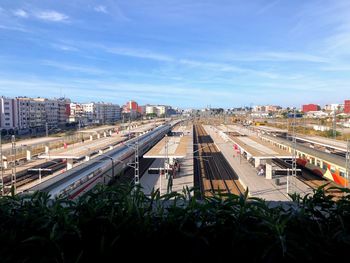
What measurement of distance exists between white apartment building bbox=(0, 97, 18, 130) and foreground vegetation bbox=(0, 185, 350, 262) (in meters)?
44.3

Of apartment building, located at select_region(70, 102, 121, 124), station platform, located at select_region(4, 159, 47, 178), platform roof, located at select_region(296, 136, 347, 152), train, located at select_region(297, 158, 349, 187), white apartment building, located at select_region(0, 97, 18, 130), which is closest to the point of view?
train, located at select_region(297, 158, 349, 187)

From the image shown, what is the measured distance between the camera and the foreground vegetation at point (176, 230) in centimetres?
101

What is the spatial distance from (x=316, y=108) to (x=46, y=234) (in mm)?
94540

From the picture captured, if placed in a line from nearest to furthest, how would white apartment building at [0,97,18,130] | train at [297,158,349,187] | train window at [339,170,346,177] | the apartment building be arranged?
train window at [339,170,346,177], train at [297,158,349,187], white apartment building at [0,97,18,130], the apartment building

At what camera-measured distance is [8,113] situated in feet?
133

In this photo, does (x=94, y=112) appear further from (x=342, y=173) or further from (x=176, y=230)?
(x=176, y=230)

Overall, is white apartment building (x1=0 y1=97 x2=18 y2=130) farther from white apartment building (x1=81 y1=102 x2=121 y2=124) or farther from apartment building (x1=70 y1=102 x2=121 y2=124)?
white apartment building (x1=81 y1=102 x2=121 y2=124)

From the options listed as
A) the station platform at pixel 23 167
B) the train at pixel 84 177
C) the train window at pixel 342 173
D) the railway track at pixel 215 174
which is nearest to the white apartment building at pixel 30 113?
the station platform at pixel 23 167

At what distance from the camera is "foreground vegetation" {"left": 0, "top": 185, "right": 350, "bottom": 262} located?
101 centimetres

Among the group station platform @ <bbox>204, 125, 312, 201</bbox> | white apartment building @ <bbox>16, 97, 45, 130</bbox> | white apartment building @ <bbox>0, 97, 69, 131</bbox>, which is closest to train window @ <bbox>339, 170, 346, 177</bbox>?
station platform @ <bbox>204, 125, 312, 201</bbox>

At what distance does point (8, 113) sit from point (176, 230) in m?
45.4

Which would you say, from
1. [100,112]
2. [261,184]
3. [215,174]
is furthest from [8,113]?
[261,184]

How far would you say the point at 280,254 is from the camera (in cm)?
97

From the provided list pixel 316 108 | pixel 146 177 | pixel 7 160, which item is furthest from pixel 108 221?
pixel 316 108
